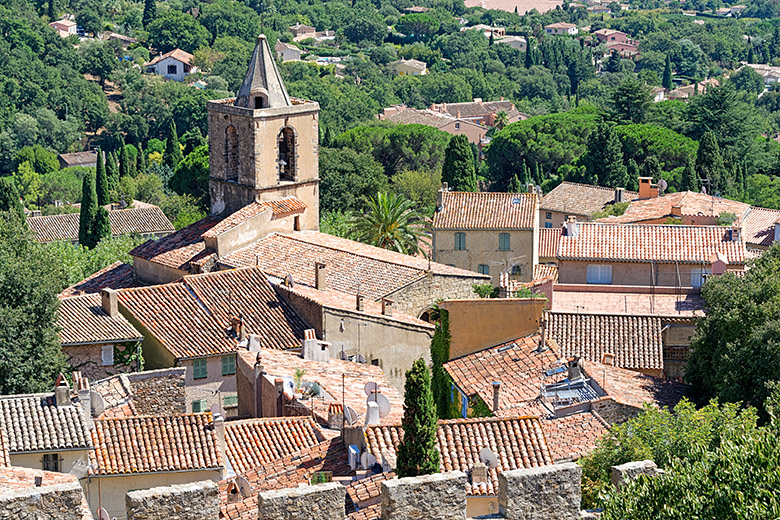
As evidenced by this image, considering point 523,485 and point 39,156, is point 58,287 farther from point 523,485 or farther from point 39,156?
point 39,156

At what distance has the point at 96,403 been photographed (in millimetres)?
24281

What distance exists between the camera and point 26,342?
2980 centimetres

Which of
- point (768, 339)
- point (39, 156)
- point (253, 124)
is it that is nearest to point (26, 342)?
point (253, 124)

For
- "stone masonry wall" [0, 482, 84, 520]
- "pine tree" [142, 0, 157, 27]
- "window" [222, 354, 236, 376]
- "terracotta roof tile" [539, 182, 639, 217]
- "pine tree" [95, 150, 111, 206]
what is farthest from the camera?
"pine tree" [142, 0, 157, 27]

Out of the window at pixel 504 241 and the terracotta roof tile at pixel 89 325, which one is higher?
the terracotta roof tile at pixel 89 325

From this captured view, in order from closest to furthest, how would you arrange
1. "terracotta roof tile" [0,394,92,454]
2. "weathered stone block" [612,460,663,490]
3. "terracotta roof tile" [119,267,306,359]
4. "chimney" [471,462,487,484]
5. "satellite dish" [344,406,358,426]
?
"weathered stone block" [612,460,663,490] → "chimney" [471,462,487,484] → "terracotta roof tile" [0,394,92,454] → "satellite dish" [344,406,358,426] → "terracotta roof tile" [119,267,306,359]

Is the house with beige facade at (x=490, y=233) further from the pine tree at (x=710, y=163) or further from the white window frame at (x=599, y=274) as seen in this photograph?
the pine tree at (x=710, y=163)

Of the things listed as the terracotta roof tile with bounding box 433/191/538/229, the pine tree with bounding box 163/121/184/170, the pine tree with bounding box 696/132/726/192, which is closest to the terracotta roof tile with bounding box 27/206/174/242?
the pine tree with bounding box 696/132/726/192

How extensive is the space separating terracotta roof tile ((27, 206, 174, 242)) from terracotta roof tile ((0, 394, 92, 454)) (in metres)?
52.7

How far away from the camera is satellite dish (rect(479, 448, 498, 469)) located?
758 inches

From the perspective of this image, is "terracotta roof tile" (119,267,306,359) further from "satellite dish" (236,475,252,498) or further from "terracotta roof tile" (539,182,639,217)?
"terracotta roof tile" (539,182,639,217)

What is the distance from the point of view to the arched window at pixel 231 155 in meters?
39.7

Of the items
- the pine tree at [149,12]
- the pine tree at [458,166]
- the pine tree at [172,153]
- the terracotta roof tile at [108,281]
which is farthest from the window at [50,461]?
the pine tree at [149,12]

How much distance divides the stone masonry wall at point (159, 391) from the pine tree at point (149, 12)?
167m
